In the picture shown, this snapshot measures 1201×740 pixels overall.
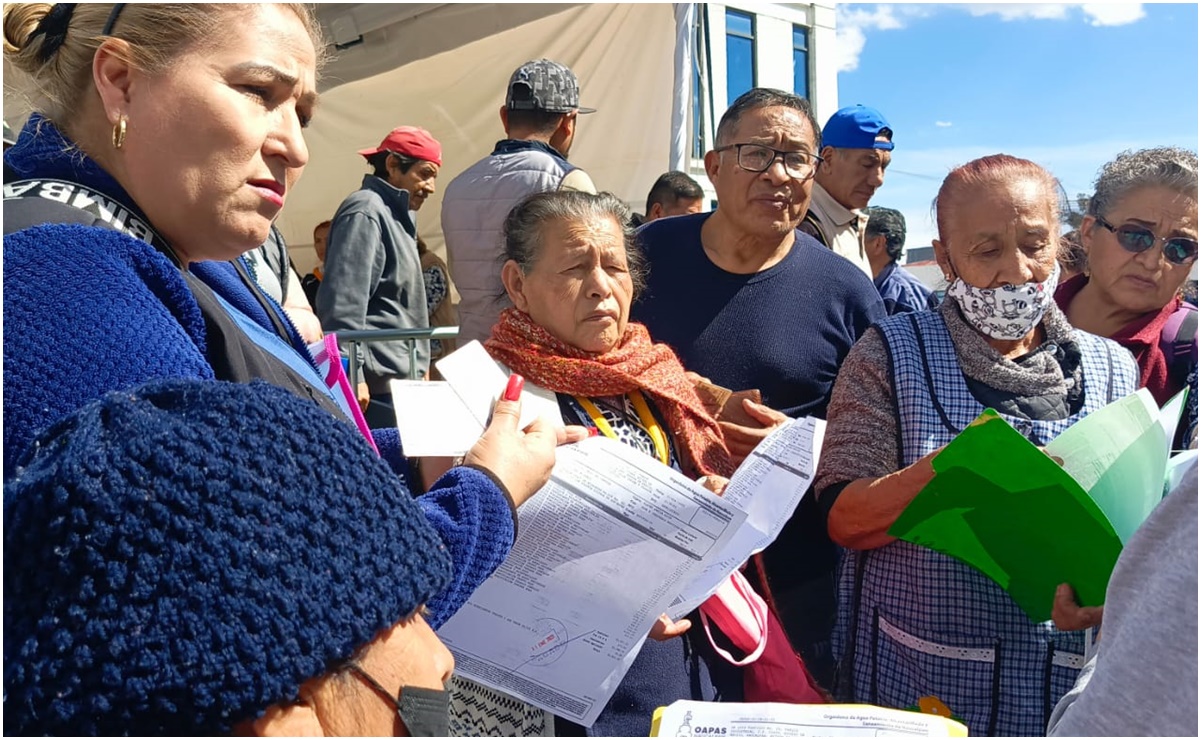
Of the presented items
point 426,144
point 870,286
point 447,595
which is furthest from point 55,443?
point 426,144

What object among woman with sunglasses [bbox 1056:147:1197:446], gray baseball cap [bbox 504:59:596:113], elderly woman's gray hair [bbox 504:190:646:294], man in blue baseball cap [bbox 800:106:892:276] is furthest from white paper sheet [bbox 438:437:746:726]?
man in blue baseball cap [bbox 800:106:892:276]

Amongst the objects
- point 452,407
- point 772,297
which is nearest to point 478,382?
point 452,407

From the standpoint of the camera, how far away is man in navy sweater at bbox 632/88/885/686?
8.98 feet

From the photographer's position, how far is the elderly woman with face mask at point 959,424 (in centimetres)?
228

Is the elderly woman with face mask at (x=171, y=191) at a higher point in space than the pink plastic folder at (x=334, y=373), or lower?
higher

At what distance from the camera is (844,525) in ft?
7.80

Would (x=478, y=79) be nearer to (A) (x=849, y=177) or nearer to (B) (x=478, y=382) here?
(A) (x=849, y=177)

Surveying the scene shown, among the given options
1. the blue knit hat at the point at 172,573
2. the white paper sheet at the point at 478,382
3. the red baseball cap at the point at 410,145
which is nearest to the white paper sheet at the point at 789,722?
the white paper sheet at the point at 478,382

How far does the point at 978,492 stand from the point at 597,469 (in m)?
0.80

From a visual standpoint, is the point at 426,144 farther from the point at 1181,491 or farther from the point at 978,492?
the point at 1181,491

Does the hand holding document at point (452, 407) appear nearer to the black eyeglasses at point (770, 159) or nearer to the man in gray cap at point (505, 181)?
the black eyeglasses at point (770, 159)

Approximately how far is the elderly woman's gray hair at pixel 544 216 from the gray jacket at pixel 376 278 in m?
1.92

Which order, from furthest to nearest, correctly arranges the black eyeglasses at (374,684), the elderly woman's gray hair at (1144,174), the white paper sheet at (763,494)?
the elderly woman's gray hair at (1144,174), the white paper sheet at (763,494), the black eyeglasses at (374,684)

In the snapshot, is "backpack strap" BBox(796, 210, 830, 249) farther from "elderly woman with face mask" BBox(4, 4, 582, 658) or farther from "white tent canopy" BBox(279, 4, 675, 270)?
"elderly woman with face mask" BBox(4, 4, 582, 658)
